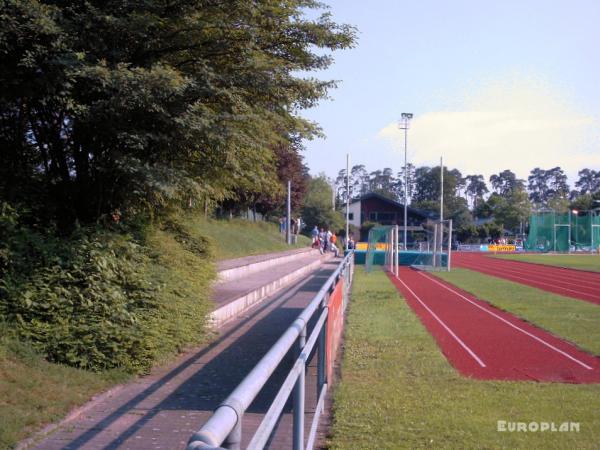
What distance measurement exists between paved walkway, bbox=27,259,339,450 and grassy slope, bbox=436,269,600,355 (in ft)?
17.2

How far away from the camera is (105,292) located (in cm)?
761

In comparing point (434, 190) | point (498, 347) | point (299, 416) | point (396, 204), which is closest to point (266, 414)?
point (299, 416)

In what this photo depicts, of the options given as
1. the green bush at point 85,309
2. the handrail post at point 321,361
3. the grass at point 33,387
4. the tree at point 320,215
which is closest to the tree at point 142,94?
the green bush at point 85,309

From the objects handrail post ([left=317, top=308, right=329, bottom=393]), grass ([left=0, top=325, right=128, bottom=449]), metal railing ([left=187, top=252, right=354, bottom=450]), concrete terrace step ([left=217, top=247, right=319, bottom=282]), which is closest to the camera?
metal railing ([left=187, top=252, right=354, bottom=450])

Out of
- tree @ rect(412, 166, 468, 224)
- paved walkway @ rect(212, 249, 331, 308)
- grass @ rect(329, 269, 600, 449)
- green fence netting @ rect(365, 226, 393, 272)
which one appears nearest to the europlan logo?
grass @ rect(329, 269, 600, 449)

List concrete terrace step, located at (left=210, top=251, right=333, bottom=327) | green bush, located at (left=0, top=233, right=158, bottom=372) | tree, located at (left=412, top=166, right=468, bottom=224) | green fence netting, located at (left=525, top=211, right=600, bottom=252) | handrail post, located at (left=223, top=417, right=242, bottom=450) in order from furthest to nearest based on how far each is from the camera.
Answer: tree, located at (left=412, top=166, right=468, bottom=224) → green fence netting, located at (left=525, top=211, right=600, bottom=252) → concrete terrace step, located at (left=210, top=251, right=333, bottom=327) → green bush, located at (left=0, top=233, right=158, bottom=372) → handrail post, located at (left=223, top=417, right=242, bottom=450)

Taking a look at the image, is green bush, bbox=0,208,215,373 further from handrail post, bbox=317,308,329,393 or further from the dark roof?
the dark roof

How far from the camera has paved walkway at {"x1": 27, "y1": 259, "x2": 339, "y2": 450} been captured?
5422mm

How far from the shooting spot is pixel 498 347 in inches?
394

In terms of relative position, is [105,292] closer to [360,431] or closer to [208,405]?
[208,405]

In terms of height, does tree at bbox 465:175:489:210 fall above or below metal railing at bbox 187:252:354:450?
above

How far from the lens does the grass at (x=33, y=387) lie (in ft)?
17.9

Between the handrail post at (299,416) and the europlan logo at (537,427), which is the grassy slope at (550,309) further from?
the handrail post at (299,416)

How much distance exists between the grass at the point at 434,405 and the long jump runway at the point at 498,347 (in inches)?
17.2
